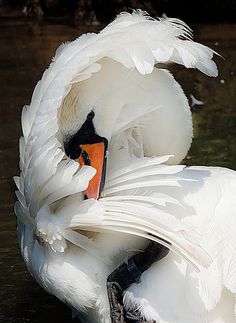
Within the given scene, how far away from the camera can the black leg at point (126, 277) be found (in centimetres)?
344

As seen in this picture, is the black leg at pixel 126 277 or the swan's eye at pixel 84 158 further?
the swan's eye at pixel 84 158

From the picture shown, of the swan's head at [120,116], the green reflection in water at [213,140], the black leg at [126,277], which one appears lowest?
the green reflection in water at [213,140]

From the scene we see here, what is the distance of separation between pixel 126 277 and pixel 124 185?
0.35 m

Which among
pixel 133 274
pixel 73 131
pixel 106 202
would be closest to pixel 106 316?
pixel 133 274

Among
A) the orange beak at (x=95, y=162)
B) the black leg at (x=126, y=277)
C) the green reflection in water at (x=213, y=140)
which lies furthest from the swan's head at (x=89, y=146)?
the green reflection in water at (x=213, y=140)

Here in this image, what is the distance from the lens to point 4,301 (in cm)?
441

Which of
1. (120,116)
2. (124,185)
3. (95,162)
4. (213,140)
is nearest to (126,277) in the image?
(124,185)

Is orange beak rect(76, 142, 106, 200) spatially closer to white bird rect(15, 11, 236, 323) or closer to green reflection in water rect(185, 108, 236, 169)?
white bird rect(15, 11, 236, 323)

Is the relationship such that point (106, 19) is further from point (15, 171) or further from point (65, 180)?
point (65, 180)

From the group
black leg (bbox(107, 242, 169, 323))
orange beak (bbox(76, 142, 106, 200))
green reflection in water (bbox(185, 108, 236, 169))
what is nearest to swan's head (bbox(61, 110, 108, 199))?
orange beak (bbox(76, 142, 106, 200))

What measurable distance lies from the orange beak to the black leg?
290 millimetres

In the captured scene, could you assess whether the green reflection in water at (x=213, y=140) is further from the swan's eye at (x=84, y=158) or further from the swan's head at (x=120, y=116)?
the swan's eye at (x=84, y=158)

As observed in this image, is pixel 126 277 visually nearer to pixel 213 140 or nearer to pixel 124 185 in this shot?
pixel 124 185

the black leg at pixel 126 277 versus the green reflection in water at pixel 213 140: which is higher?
the black leg at pixel 126 277
